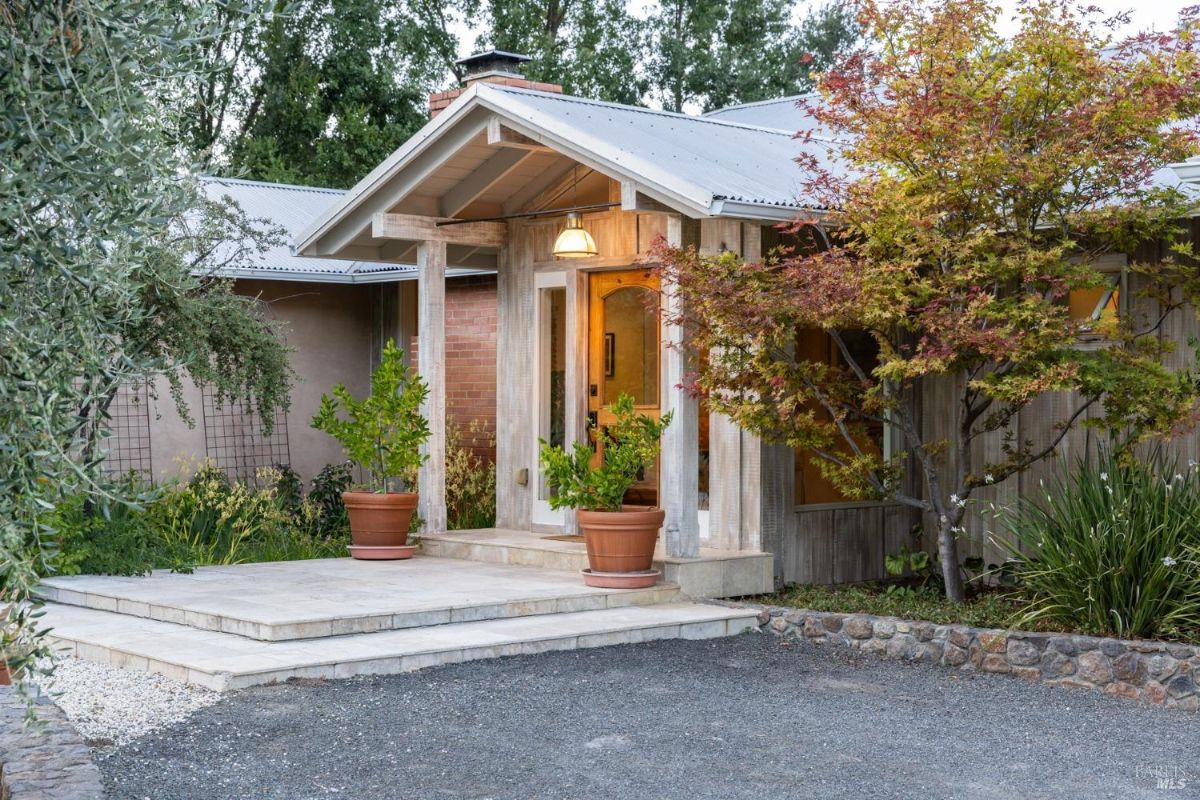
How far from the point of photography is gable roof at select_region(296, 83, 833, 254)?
9172 millimetres

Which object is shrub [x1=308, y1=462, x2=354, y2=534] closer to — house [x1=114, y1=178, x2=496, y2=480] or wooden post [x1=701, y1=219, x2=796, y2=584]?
house [x1=114, y1=178, x2=496, y2=480]

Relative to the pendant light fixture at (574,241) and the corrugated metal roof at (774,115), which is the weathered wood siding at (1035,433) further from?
the corrugated metal roof at (774,115)

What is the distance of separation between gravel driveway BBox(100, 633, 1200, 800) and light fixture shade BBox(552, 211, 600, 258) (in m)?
3.85

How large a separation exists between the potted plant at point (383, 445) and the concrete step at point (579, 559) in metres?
0.42

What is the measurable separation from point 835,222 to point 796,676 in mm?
2887

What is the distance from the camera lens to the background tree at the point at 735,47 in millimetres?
28672

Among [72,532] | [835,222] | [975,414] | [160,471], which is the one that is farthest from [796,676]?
[160,471]

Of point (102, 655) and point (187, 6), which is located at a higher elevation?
point (187, 6)

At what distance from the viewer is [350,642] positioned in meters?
7.82

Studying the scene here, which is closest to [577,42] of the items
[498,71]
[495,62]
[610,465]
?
[495,62]

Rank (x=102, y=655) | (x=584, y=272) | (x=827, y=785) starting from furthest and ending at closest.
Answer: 1. (x=584, y=272)
2. (x=102, y=655)
3. (x=827, y=785)

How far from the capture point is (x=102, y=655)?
7.66 m

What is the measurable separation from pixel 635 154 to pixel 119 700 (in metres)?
4.87

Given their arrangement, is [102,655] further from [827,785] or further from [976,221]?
[976,221]
